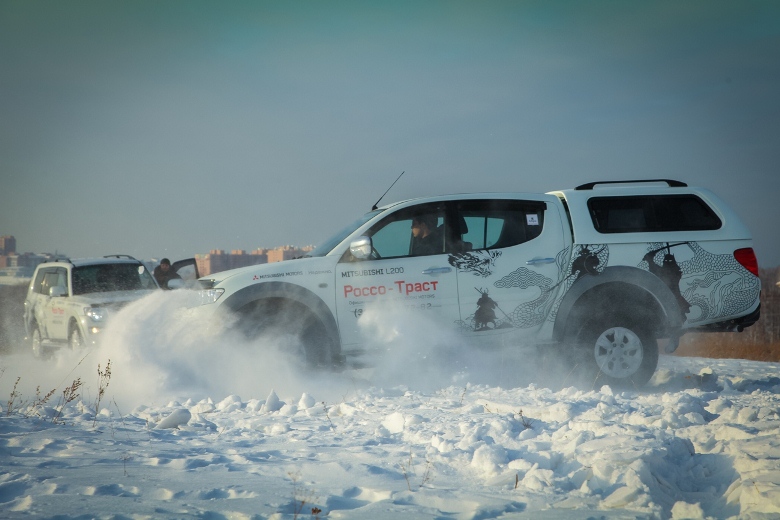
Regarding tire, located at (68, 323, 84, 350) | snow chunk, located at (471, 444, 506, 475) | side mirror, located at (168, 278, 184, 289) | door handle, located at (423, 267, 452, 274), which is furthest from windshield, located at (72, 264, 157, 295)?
snow chunk, located at (471, 444, 506, 475)

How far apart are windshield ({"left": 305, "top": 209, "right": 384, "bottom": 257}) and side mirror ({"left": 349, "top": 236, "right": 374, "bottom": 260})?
431 millimetres

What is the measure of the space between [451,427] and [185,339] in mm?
3211

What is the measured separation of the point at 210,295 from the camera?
6602mm

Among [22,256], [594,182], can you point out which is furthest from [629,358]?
[22,256]

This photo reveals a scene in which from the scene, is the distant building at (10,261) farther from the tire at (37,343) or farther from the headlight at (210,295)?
the headlight at (210,295)

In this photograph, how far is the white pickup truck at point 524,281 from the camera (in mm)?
6578

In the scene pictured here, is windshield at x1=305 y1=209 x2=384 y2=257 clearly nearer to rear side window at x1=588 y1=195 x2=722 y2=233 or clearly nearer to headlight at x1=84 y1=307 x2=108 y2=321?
rear side window at x1=588 y1=195 x2=722 y2=233

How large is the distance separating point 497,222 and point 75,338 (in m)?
7.32

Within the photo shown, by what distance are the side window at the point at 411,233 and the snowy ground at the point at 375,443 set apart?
2.47 ft

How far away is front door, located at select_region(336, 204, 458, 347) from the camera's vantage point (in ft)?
21.6

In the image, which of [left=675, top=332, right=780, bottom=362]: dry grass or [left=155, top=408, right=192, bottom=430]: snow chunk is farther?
[left=675, top=332, right=780, bottom=362]: dry grass

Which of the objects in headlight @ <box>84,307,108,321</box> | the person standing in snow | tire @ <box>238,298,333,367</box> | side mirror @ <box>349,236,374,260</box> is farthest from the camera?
the person standing in snow

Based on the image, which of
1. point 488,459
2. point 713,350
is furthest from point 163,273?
point 713,350

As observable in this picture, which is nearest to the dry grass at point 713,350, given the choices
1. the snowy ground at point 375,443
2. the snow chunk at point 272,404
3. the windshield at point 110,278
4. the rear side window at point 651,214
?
the snowy ground at point 375,443
